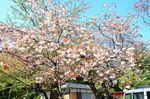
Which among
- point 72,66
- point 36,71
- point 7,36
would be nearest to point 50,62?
point 72,66

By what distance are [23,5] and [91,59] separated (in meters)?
7.71

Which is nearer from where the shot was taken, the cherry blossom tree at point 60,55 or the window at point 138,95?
the cherry blossom tree at point 60,55

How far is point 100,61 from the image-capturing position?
9.78 meters

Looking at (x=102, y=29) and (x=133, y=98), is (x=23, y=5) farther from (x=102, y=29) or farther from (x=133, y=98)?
(x=133, y=98)

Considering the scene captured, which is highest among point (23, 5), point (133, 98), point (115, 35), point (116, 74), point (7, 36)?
point (23, 5)

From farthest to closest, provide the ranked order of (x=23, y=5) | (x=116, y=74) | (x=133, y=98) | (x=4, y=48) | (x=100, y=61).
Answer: (x=23, y=5), (x=133, y=98), (x=116, y=74), (x=100, y=61), (x=4, y=48)

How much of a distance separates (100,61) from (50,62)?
5.51ft

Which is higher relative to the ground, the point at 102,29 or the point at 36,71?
the point at 102,29

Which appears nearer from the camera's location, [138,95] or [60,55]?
[60,55]

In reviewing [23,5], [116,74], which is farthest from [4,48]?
[23,5]

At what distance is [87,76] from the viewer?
32.4ft

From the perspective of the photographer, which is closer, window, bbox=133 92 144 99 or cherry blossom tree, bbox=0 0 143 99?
cherry blossom tree, bbox=0 0 143 99

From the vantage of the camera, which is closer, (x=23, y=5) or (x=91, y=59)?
(x=91, y=59)

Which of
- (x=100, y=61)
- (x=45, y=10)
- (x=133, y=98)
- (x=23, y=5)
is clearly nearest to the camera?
(x=100, y=61)
